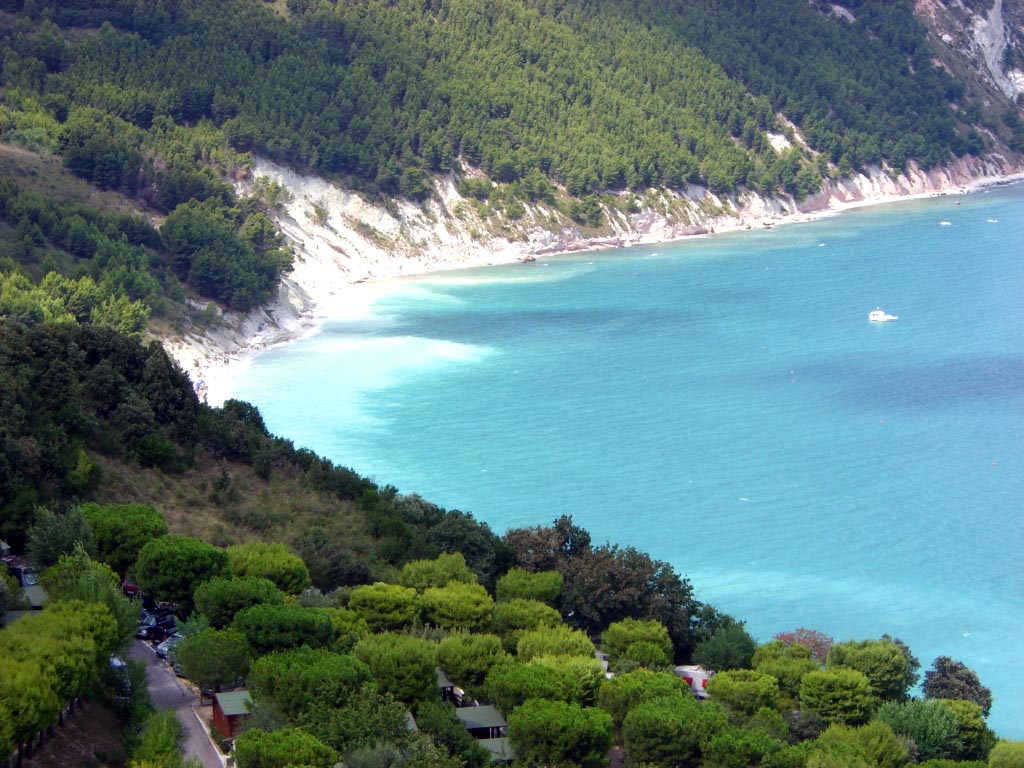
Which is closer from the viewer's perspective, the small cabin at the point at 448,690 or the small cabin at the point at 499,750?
the small cabin at the point at 499,750

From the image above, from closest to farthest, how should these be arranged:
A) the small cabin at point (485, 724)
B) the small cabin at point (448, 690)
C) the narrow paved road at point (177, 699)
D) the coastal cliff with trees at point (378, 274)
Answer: the narrow paved road at point (177, 699) → the coastal cliff with trees at point (378, 274) → the small cabin at point (485, 724) → the small cabin at point (448, 690)

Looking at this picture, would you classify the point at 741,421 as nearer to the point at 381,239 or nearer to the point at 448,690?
the point at 448,690

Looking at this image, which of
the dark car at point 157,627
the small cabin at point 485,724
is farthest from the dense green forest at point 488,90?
the small cabin at point 485,724

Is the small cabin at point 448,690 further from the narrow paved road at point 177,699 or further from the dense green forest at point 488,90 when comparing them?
the dense green forest at point 488,90

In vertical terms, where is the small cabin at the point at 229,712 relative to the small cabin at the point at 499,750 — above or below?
below

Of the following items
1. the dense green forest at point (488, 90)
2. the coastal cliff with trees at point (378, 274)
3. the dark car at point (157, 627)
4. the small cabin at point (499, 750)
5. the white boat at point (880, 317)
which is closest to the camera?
the small cabin at point (499, 750)

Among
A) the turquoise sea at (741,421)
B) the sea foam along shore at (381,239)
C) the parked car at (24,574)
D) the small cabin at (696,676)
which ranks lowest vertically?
the sea foam along shore at (381,239)
